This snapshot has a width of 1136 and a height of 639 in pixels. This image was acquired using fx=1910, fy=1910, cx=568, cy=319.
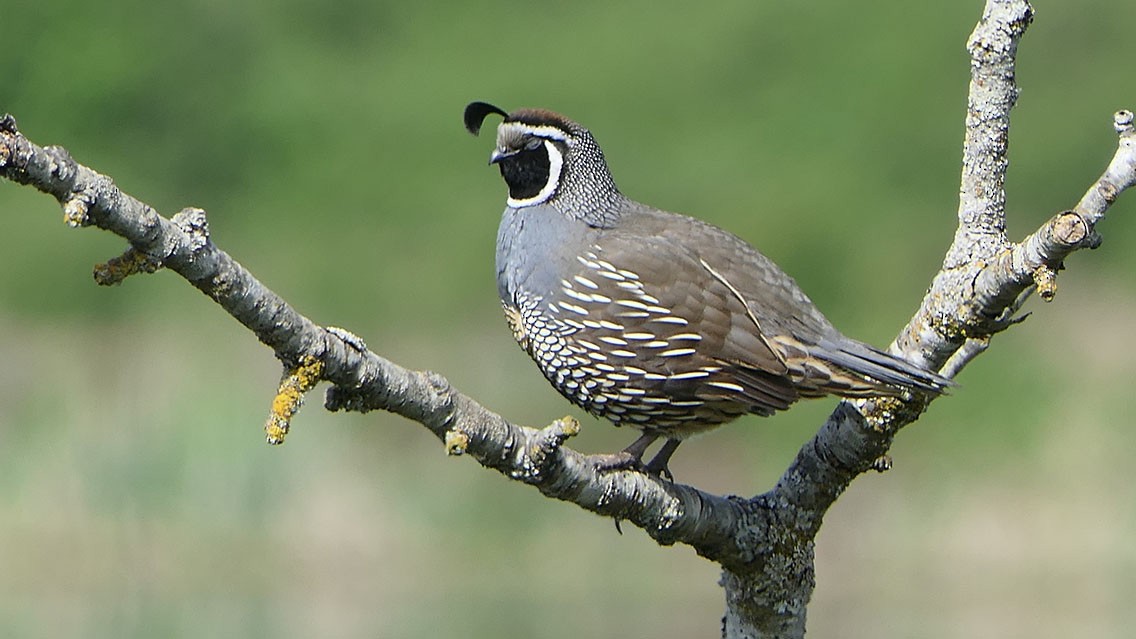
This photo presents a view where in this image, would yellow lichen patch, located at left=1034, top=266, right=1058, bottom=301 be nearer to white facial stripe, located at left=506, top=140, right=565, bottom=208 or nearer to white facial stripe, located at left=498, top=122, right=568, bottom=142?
white facial stripe, located at left=506, top=140, right=565, bottom=208

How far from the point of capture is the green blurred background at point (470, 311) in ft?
34.1

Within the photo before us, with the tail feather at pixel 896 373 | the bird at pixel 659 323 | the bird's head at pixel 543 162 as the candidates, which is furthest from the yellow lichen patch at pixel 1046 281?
the bird's head at pixel 543 162

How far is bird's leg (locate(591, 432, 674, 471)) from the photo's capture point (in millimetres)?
4297

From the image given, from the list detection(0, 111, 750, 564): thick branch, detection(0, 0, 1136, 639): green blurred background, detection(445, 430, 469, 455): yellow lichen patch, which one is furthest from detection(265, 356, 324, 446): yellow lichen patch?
detection(0, 0, 1136, 639): green blurred background

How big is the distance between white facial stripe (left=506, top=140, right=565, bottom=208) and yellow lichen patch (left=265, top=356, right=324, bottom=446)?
178cm

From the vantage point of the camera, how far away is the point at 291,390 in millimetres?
3418

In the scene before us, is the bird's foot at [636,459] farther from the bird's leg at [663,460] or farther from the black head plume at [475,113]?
the black head plume at [475,113]

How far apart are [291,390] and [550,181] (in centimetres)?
188

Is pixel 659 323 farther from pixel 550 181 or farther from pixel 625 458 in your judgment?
pixel 550 181

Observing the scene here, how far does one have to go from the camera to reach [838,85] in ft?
55.5

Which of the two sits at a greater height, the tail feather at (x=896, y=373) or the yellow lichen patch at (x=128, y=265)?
the tail feather at (x=896, y=373)

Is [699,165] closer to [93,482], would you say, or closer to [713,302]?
[93,482]

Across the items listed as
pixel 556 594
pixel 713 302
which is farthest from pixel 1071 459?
pixel 713 302

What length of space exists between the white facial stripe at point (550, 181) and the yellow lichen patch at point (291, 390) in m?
1.78
